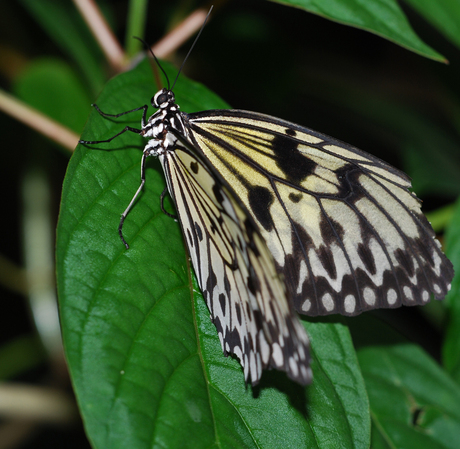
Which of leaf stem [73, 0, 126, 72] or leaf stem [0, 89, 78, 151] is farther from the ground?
leaf stem [73, 0, 126, 72]

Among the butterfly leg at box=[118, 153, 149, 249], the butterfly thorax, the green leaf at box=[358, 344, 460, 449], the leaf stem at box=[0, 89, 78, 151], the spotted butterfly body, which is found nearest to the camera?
the butterfly leg at box=[118, 153, 149, 249]

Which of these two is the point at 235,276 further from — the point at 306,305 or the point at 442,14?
the point at 442,14

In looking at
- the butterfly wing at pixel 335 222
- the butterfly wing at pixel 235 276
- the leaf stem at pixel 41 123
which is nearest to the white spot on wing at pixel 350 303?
the butterfly wing at pixel 335 222

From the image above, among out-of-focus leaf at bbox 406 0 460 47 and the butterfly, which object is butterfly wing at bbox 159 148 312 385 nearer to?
the butterfly

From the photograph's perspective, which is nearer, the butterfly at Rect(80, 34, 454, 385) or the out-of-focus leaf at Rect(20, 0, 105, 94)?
the butterfly at Rect(80, 34, 454, 385)

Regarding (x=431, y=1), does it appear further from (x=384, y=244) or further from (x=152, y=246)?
(x=152, y=246)

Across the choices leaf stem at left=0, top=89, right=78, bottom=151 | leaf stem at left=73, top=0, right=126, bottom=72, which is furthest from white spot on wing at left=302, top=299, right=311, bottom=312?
leaf stem at left=73, top=0, right=126, bottom=72

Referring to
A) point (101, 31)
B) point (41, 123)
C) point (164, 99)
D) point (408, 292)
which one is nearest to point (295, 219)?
point (408, 292)

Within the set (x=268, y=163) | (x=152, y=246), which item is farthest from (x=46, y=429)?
(x=268, y=163)
